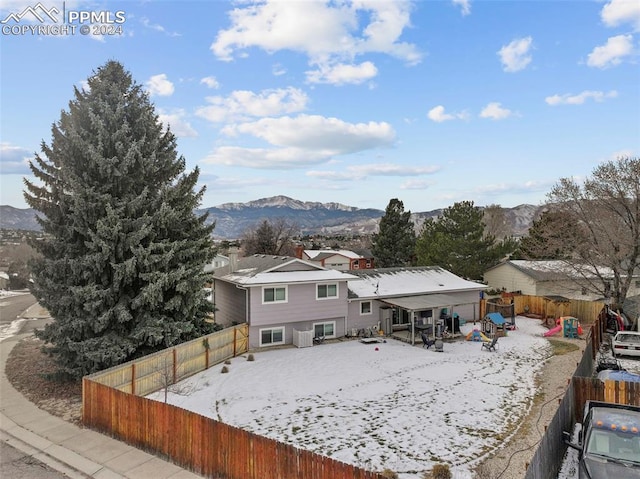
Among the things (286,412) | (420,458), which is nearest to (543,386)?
(420,458)

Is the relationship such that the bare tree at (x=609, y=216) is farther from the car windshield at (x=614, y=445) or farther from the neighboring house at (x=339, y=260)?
the neighboring house at (x=339, y=260)

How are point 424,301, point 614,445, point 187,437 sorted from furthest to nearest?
point 424,301
point 187,437
point 614,445

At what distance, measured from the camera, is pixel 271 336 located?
2366cm

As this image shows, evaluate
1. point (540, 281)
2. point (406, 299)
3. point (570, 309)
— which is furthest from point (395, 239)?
point (406, 299)

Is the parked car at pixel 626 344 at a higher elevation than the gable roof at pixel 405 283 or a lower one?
lower

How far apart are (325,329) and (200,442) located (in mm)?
16038

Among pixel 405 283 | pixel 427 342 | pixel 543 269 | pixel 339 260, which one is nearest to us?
pixel 427 342

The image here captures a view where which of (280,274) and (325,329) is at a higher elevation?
(280,274)

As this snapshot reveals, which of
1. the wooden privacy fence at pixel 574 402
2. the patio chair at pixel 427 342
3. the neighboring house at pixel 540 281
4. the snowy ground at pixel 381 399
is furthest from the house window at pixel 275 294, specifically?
the neighboring house at pixel 540 281

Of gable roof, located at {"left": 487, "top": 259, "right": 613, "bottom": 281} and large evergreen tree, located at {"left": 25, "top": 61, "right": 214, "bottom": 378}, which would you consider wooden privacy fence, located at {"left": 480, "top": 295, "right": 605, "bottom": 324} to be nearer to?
gable roof, located at {"left": 487, "top": 259, "right": 613, "bottom": 281}

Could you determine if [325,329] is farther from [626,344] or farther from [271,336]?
[626,344]

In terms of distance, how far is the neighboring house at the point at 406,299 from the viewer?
Result: 2628 centimetres

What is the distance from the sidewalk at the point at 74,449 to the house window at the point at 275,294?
1156cm

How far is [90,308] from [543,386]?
60.3 feet
